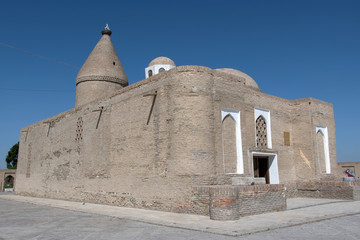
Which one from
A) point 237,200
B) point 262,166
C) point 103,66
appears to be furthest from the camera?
point 103,66

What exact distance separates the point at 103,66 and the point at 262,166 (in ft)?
33.2

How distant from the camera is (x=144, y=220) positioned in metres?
8.31

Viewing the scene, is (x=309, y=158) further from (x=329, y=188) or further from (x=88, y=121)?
(x=88, y=121)

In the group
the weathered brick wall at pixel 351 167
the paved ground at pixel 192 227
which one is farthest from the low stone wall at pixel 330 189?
the weathered brick wall at pixel 351 167

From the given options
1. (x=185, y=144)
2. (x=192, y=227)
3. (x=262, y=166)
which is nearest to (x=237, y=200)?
(x=192, y=227)

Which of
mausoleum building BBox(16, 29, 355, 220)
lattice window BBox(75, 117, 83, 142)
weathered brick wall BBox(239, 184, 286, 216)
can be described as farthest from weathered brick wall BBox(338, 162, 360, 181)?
lattice window BBox(75, 117, 83, 142)

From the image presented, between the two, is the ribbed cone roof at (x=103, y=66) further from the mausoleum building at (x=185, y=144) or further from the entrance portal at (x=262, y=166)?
the entrance portal at (x=262, y=166)

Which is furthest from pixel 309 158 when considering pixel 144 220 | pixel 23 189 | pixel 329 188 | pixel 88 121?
pixel 23 189

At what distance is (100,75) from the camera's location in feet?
58.7

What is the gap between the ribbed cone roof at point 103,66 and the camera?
18000mm

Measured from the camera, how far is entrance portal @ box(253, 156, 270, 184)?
13.7 metres

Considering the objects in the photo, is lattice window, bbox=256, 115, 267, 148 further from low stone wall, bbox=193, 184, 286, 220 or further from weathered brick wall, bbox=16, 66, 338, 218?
low stone wall, bbox=193, 184, 286, 220

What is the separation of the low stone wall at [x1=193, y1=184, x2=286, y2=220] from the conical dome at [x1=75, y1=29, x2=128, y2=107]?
10381mm

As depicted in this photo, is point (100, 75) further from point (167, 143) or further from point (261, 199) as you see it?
point (261, 199)
